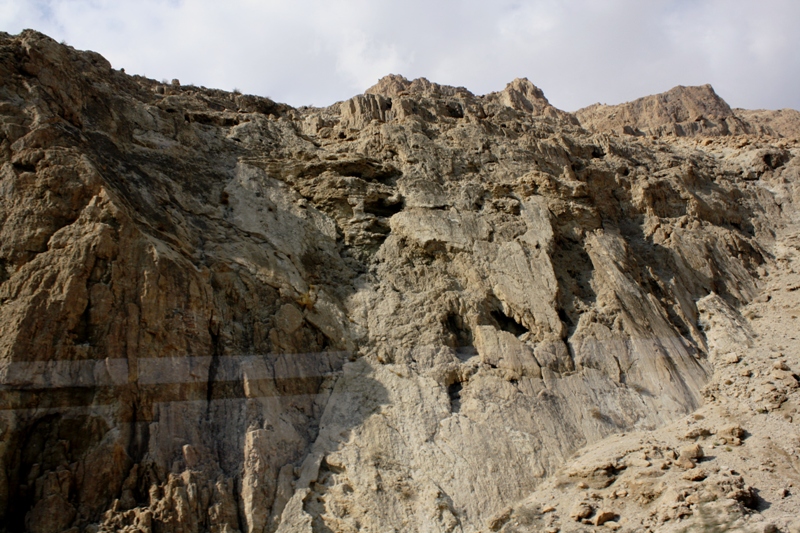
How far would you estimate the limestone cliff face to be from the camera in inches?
377

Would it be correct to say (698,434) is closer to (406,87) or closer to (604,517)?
(604,517)

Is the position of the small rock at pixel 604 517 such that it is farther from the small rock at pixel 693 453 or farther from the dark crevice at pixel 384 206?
the dark crevice at pixel 384 206

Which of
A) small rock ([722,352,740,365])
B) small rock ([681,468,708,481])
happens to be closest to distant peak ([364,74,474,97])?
small rock ([722,352,740,365])

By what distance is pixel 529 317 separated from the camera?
14242 mm

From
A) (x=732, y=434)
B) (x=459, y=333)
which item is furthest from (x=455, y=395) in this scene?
(x=732, y=434)

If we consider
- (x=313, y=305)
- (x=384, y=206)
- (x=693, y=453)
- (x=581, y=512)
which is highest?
(x=384, y=206)

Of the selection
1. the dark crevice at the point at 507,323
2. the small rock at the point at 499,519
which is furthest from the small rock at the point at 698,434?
the dark crevice at the point at 507,323

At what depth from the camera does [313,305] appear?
13289 millimetres

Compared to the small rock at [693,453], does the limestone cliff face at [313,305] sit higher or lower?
higher

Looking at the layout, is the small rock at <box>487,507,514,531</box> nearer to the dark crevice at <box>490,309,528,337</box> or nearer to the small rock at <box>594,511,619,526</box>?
the small rock at <box>594,511,619,526</box>

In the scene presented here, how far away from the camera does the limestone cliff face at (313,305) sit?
9.57 meters

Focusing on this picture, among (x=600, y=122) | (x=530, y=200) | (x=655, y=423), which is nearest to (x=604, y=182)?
(x=530, y=200)

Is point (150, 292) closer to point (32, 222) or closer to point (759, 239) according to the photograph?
point (32, 222)

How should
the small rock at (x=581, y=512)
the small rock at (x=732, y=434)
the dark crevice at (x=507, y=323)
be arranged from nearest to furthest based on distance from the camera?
the small rock at (x=581, y=512) < the small rock at (x=732, y=434) < the dark crevice at (x=507, y=323)
